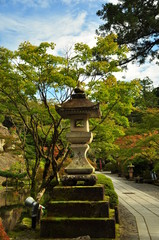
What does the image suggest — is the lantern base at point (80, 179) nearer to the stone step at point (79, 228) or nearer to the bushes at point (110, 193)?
the stone step at point (79, 228)

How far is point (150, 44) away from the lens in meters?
10.0

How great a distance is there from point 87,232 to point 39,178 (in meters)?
5.89

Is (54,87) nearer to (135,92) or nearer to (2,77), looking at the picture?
(2,77)

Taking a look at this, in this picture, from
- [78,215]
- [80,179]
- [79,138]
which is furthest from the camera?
[79,138]

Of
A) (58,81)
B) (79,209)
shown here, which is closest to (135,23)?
(58,81)

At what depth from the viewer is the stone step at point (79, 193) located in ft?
20.1

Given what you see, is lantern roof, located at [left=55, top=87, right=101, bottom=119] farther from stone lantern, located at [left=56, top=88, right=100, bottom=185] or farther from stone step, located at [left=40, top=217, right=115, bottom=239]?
stone step, located at [left=40, top=217, right=115, bottom=239]

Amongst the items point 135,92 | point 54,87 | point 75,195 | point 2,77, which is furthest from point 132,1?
point 75,195

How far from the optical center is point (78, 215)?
19.3 feet

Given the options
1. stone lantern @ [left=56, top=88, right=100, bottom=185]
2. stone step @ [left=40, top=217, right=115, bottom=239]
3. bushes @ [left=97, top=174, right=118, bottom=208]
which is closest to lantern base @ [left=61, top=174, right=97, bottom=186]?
stone lantern @ [left=56, top=88, right=100, bottom=185]

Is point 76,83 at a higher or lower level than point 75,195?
higher

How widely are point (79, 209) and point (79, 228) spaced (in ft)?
1.45

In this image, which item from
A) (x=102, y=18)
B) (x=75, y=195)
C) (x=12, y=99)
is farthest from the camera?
(x=102, y=18)

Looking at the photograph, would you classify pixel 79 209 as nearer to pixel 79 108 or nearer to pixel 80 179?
pixel 80 179
